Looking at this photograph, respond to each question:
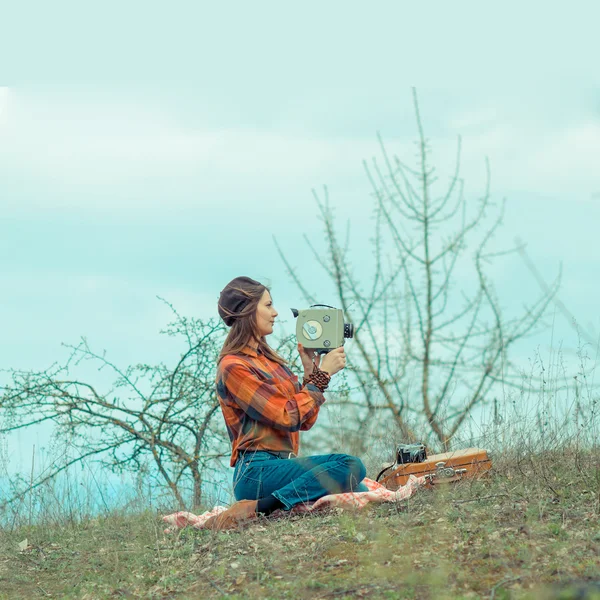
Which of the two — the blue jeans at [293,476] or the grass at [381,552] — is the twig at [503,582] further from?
the blue jeans at [293,476]

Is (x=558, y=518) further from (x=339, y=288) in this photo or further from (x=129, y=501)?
(x=339, y=288)

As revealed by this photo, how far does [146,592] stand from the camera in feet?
16.2

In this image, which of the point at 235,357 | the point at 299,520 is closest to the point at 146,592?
the point at 299,520

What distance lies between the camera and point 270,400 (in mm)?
Answer: 5609

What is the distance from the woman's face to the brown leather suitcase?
4.71 feet

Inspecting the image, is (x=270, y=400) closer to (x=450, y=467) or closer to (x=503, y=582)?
(x=450, y=467)

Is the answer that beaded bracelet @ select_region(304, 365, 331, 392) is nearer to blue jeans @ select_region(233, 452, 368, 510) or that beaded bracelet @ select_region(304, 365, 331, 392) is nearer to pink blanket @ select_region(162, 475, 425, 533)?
blue jeans @ select_region(233, 452, 368, 510)

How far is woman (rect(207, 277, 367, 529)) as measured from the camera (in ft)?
18.5

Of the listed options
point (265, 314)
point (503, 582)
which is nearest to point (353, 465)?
point (265, 314)

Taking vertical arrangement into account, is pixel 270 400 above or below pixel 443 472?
above

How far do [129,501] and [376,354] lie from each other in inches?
198

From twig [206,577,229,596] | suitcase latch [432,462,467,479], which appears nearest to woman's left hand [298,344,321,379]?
suitcase latch [432,462,467,479]

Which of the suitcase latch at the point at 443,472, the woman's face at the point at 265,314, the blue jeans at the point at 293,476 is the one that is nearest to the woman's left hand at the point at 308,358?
the woman's face at the point at 265,314

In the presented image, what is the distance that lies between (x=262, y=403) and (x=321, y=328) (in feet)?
2.34
